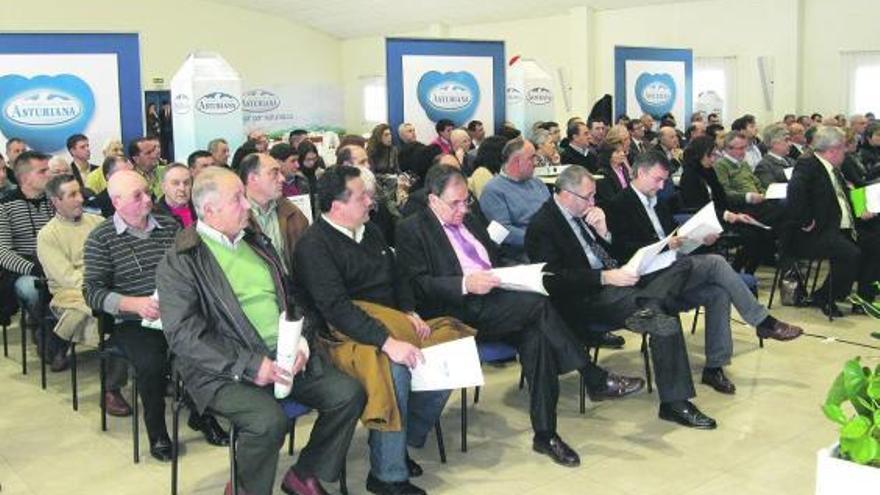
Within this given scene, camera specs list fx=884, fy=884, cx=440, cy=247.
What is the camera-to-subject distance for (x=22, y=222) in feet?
15.1

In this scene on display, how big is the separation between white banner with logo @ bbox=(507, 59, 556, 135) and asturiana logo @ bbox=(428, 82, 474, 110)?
134 cm

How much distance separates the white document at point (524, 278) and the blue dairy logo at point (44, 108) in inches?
168

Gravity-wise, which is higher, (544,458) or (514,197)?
(514,197)

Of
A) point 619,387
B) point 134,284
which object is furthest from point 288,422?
point 619,387

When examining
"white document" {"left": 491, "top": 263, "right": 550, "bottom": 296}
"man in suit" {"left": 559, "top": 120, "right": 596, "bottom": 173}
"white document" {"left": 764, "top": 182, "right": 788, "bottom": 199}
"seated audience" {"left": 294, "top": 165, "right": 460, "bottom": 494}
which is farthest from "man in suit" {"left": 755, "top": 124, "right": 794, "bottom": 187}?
"seated audience" {"left": 294, "top": 165, "right": 460, "bottom": 494}

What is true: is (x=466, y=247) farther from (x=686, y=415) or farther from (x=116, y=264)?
(x=116, y=264)

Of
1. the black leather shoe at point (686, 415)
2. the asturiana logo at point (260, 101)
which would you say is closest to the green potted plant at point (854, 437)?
the black leather shoe at point (686, 415)

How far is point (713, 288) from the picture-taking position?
413cm

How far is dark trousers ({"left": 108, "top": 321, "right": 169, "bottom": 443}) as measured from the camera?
3342 millimetres

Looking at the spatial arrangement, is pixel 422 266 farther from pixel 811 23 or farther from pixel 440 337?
pixel 811 23

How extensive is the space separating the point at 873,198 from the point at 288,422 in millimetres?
4120

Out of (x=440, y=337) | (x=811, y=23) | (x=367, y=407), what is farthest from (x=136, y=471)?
(x=811, y=23)

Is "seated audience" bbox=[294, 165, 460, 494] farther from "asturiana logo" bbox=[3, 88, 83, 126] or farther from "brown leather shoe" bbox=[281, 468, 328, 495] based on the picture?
"asturiana logo" bbox=[3, 88, 83, 126]

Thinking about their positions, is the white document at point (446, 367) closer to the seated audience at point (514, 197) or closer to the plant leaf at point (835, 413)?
the plant leaf at point (835, 413)
